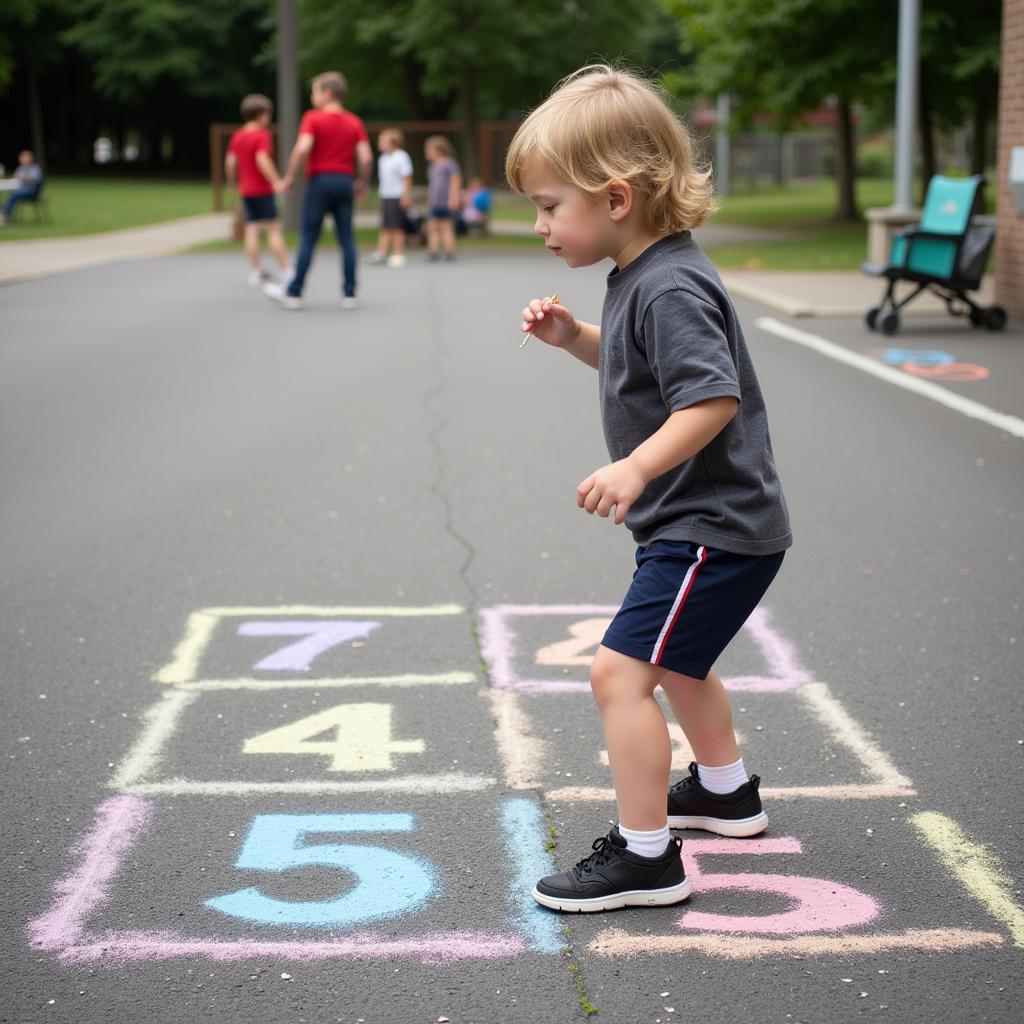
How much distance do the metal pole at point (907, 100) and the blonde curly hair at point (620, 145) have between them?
45.5ft

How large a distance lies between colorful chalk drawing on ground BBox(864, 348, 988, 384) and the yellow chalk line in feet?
22.7

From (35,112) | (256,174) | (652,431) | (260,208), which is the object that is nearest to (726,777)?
(652,431)

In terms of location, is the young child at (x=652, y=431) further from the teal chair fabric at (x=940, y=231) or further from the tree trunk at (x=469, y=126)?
the tree trunk at (x=469, y=126)

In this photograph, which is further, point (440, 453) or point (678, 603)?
point (440, 453)

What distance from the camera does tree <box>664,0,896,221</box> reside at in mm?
23750

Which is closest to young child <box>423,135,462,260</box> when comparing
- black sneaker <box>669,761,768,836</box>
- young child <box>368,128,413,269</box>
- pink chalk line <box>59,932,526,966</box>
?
young child <box>368,128,413,269</box>

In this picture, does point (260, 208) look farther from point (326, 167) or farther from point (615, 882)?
point (615, 882)

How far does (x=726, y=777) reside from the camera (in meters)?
3.20

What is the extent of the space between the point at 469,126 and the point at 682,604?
1235 inches

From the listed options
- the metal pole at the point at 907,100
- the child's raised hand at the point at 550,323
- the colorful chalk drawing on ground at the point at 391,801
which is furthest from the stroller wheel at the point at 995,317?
the child's raised hand at the point at 550,323

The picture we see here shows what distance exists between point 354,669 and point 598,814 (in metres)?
1.27

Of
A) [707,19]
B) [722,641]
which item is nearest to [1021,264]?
[722,641]

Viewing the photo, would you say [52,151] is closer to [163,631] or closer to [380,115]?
[380,115]

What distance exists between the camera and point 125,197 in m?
44.4
